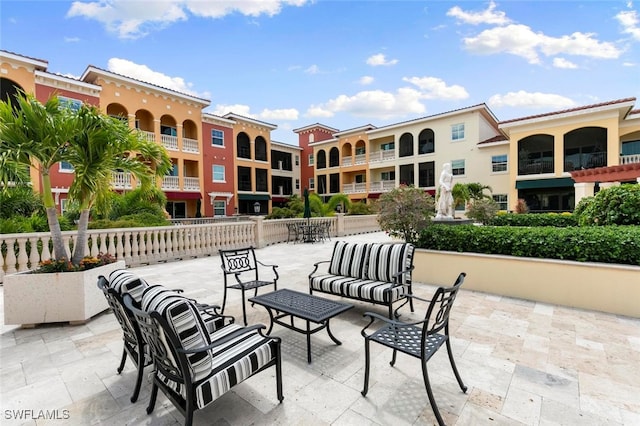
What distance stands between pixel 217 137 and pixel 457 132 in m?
21.2

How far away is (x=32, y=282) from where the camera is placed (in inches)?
166

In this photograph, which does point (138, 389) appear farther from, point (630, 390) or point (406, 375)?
point (630, 390)

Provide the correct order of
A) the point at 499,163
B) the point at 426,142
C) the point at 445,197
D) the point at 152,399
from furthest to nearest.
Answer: the point at 426,142 → the point at 499,163 → the point at 445,197 → the point at 152,399

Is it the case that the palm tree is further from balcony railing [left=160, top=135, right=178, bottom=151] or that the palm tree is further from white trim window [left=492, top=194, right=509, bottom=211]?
white trim window [left=492, top=194, right=509, bottom=211]

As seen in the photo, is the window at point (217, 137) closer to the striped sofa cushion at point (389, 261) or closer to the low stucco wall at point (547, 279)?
the low stucco wall at point (547, 279)

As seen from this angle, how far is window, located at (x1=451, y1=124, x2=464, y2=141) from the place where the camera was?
2485 centimetres

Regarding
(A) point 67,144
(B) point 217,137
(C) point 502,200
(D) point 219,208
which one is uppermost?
(B) point 217,137

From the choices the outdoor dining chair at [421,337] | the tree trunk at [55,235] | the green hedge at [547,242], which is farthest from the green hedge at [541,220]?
the tree trunk at [55,235]

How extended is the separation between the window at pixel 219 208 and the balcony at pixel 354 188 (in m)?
13.5

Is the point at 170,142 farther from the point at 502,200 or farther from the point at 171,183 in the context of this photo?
the point at 502,200

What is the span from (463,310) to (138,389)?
15.0 ft

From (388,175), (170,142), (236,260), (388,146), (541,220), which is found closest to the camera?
(236,260)

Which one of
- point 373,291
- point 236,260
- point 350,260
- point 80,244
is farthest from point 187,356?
point 80,244

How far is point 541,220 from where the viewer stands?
38.1ft
